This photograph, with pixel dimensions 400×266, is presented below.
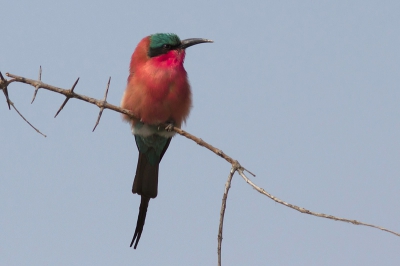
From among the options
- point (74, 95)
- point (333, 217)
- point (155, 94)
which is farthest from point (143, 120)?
point (333, 217)

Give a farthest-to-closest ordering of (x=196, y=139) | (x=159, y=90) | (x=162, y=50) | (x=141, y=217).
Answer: (x=162, y=50) < (x=159, y=90) < (x=141, y=217) < (x=196, y=139)

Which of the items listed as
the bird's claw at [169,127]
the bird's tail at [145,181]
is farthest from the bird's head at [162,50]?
the bird's tail at [145,181]

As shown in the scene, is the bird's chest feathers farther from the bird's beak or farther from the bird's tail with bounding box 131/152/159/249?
the bird's tail with bounding box 131/152/159/249

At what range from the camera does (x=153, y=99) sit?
13.1ft

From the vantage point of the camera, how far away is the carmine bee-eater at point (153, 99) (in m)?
4.02

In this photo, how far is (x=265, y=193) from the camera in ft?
7.89

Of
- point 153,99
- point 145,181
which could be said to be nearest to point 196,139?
point 153,99

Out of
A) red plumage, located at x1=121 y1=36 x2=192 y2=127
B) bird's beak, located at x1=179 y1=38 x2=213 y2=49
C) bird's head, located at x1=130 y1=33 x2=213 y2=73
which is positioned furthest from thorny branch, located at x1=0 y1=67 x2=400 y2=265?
bird's beak, located at x1=179 y1=38 x2=213 y2=49

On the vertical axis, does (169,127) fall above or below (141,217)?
above

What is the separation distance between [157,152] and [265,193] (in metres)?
2.04

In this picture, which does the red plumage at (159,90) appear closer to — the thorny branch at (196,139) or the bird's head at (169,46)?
the bird's head at (169,46)

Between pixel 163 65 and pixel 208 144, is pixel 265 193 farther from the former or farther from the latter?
pixel 163 65

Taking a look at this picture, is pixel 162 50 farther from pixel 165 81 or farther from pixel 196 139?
pixel 196 139

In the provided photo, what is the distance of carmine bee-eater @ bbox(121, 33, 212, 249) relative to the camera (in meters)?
4.02
